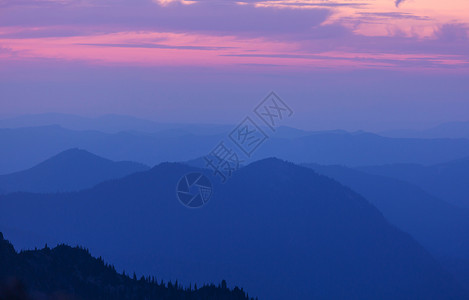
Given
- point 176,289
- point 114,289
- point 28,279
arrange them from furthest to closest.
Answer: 1. point 176,289
2. point 114,289
3. point 28,279

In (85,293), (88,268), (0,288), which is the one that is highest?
(88,268)

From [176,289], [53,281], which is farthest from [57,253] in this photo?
[176,289]

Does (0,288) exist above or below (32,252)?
below

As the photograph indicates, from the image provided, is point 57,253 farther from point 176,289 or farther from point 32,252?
point 176,289

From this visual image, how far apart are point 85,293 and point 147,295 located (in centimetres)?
1526

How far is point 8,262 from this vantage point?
92.8 m

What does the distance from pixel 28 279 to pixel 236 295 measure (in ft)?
155

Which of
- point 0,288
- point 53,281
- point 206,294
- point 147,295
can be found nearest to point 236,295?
point 206,294

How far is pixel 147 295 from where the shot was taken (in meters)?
107

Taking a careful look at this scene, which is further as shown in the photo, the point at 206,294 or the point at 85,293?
the point at 206,294

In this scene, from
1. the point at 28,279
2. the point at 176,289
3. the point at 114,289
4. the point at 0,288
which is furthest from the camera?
the point at 176,289

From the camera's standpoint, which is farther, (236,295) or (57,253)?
(236,295)

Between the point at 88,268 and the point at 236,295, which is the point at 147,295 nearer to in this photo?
the point at 88,268

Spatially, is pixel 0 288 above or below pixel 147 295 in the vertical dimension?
below
